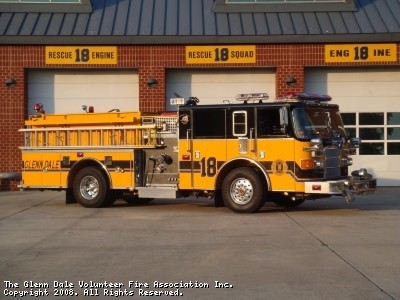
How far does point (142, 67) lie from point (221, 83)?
2.51 meters

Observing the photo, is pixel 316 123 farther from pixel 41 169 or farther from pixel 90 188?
pixel 41 169

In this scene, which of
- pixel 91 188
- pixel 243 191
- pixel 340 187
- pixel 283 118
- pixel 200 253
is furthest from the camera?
Answer: pixel 91 188

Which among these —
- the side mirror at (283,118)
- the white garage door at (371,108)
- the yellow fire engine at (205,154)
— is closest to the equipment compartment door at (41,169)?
the yellow fire engine at (205,154)

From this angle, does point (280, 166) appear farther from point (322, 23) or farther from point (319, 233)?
point (322, 23)

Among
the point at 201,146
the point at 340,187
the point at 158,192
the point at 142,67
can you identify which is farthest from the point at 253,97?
the point at 142,67

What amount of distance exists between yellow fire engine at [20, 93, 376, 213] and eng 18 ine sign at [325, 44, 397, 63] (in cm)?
653

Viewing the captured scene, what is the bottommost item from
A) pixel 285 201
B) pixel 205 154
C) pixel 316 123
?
pixel 285 201

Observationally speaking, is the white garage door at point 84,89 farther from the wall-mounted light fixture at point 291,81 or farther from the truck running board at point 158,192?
the truck running board at point 158,192

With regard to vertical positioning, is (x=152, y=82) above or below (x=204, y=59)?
below

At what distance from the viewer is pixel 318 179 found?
1265 centimetres

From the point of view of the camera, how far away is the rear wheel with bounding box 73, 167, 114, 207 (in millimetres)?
14586

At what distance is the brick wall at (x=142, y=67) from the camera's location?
66.0 ft

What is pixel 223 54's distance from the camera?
66.0 ft

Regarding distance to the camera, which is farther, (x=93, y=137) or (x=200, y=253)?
(x=93, y=137)
